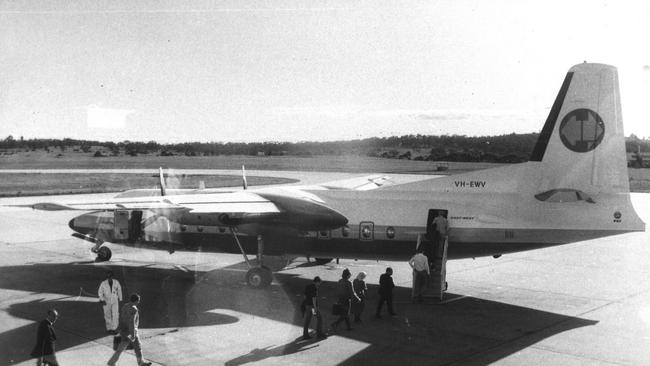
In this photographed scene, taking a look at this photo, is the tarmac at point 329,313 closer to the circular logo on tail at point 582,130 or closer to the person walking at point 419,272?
the person walking at point 419,272

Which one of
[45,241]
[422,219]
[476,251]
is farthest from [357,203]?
[45,241]

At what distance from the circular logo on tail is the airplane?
0.09 feet

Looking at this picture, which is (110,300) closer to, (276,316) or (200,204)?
(276,316)

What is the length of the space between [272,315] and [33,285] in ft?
30.1

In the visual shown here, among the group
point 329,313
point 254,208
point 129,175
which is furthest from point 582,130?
point 129,175

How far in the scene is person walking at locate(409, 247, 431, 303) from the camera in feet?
53.9

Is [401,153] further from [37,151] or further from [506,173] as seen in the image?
[506,173]

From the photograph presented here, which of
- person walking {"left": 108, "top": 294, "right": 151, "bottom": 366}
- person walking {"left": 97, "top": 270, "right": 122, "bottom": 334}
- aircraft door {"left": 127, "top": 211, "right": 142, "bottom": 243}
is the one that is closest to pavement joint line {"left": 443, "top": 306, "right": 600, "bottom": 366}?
person walking {"left": 108, "top": 294, "right": 151, "bottom": 366}

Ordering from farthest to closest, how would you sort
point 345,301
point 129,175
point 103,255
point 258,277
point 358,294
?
1. point 129,175
2. point 103,255
3. point 258,277
4. point 358,294
5. point 345,301

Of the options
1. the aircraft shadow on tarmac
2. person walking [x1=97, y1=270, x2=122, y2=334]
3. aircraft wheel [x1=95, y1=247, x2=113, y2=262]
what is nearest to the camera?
the aircraft shadow on tarmac

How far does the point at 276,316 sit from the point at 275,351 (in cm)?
303

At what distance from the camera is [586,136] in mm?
17125

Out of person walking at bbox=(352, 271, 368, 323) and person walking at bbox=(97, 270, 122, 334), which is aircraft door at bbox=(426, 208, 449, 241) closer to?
person walking at bbox=(352, 271, 368, 323)

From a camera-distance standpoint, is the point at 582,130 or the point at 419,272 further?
the point at 582,130
